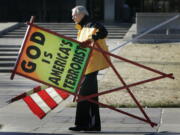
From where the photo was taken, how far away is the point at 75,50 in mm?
9391

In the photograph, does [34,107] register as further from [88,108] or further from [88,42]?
[88,42]

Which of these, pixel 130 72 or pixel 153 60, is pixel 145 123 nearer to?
pixel 130 72

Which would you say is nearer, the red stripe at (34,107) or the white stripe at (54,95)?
the red stripe at (34,107)

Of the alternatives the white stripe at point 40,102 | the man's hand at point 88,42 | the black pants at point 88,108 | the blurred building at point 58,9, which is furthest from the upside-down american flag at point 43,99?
the blurred building at point 58,9

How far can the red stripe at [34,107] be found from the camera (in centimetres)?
988

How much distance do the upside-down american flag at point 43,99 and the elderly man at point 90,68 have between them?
348 mm

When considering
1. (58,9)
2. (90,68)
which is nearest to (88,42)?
(90,68)

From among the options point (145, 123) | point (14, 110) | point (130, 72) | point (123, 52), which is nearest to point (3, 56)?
point (123, 52)

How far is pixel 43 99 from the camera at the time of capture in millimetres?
9906

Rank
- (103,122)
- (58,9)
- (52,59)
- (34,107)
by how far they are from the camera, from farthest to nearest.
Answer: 1. (58,9)
2. (103,122)
3. (34,107)
4. (52,59)

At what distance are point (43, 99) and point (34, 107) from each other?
0.17 m

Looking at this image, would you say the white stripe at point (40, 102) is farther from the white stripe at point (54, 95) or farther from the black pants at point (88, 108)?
the black pants at point (88, 108)

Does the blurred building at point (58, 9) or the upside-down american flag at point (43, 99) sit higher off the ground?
the upside-down american flag at point (43, 99)

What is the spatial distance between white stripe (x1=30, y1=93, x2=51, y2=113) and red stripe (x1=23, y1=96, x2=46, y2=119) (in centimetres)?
5
